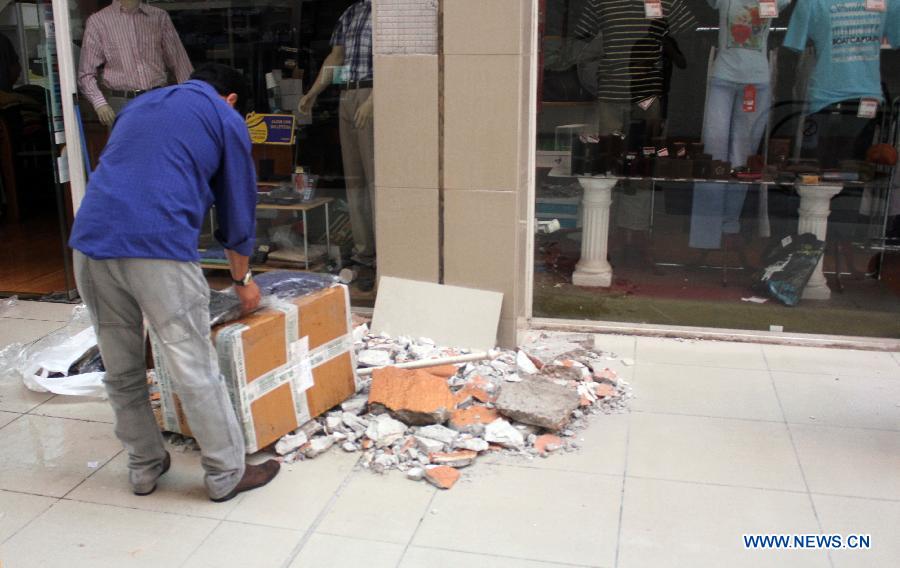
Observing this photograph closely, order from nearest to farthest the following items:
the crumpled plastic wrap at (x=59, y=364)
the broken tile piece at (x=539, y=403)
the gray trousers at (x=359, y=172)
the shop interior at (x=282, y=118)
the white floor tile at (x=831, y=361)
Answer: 1. the broken tile piece at (x=539, y=403)
2. the crumpled plastic wrap at (x=59, y=364)
3. the white floor tile at (x=831, y=361)
4. the gray trousers at (x=359, y=172)
5. the shop interior at (x=282, y=118)

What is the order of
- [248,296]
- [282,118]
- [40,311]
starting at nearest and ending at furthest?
[248,296], [282,118], [40,311]

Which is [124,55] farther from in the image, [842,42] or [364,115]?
[842,42]

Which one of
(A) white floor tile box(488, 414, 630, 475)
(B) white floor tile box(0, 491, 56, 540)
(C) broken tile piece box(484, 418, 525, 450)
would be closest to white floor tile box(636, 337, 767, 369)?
(A) white floor tile box(488, 414, 630, 475)

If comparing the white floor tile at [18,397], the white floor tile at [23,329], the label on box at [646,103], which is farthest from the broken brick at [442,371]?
the white floor tile at [23,329]

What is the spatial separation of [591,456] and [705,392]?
97 centimetres

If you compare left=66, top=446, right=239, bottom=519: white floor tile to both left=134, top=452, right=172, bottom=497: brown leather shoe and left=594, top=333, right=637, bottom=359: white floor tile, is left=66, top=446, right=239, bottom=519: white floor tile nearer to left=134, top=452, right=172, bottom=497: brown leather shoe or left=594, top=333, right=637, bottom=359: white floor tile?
left=134, top=452, right=172, bottom=497: brown leather shoe

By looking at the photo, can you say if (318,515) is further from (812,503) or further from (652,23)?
(652,23)

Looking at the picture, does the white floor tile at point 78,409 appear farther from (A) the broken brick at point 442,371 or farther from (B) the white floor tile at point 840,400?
(B) the white floor tile at point 840,400

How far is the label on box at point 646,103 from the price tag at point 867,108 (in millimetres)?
1244

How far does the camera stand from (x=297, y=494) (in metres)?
3.42

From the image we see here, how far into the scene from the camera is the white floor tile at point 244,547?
9.77ft

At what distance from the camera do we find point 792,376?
4.59m

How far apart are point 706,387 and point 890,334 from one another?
4.89 feet

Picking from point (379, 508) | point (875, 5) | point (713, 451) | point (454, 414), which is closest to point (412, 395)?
point (454, 414)
